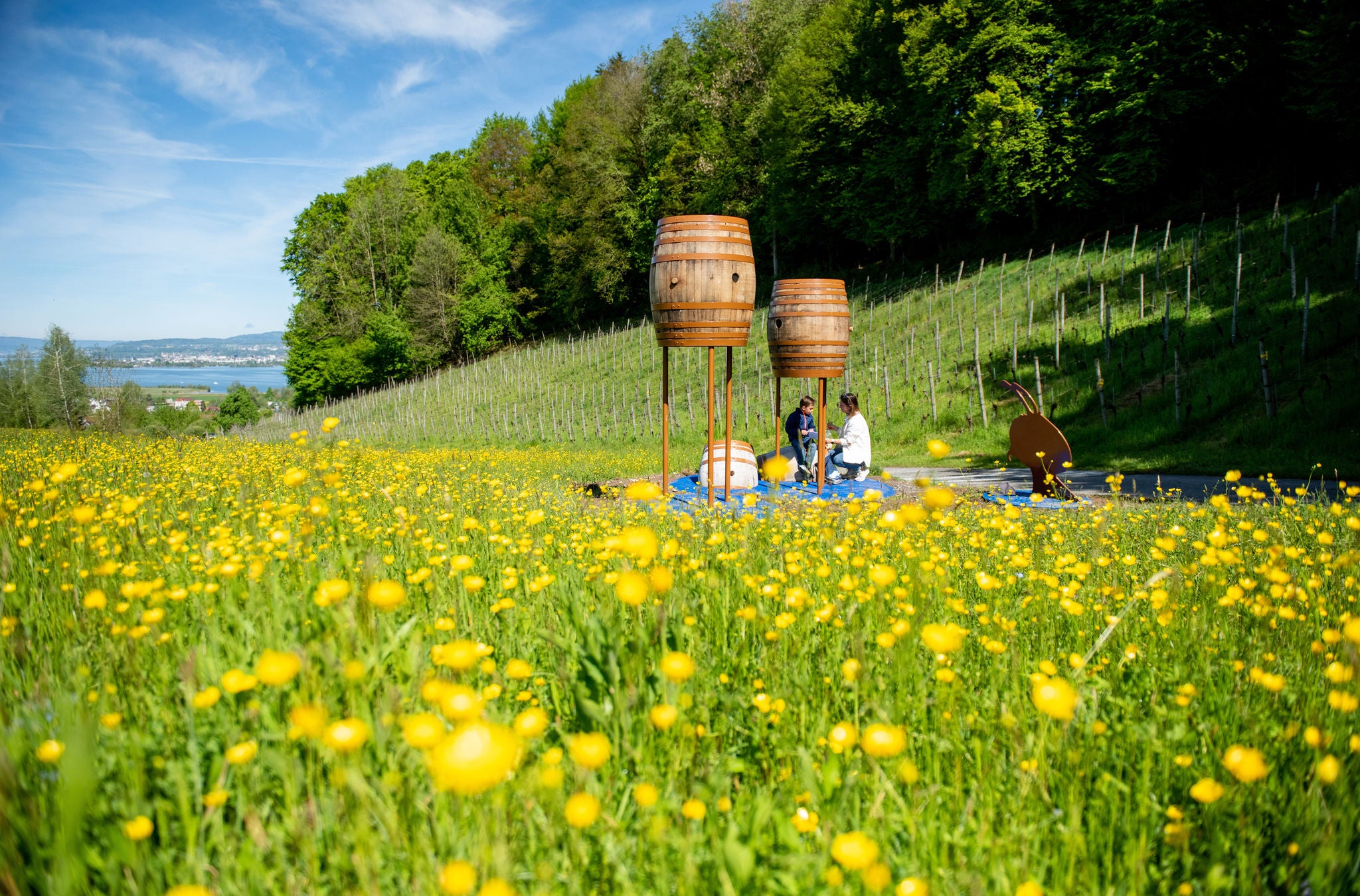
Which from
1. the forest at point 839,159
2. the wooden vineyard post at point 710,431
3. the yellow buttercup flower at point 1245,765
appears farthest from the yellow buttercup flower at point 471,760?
the forest at point 839,159

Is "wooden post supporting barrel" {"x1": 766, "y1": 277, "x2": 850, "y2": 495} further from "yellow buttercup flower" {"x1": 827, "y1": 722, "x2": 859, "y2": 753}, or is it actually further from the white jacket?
"yellow buttercup flower" {"x1": 827, "y1": 722, "x2": 859, "y2": 753}

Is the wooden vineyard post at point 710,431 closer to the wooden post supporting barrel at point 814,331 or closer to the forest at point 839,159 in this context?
the wooden post supporting barrel at point 814,331

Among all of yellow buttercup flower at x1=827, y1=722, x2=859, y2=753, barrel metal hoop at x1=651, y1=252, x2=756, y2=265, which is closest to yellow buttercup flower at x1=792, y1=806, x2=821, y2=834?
yellow buttercup flower at x1=827, y1=722, x2=859, y2=753

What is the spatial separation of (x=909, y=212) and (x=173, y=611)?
29136 mm

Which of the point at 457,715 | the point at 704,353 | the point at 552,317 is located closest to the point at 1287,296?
the point at 704,353

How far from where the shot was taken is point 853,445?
8.68 meters

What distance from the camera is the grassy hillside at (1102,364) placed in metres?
10.5

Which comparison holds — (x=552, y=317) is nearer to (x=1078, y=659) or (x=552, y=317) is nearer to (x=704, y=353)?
(x=704, y=353)

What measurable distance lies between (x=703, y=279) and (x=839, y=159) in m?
27.6

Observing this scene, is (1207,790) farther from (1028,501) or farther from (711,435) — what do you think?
(1028,501)

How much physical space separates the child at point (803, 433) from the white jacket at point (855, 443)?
0.61 meters

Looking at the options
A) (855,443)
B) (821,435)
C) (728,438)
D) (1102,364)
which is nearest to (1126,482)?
(855,443)

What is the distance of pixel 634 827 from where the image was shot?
141 cm

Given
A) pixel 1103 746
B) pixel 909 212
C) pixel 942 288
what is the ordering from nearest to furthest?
pixel 1103 746, pixel 942 288, pixel 909 212
